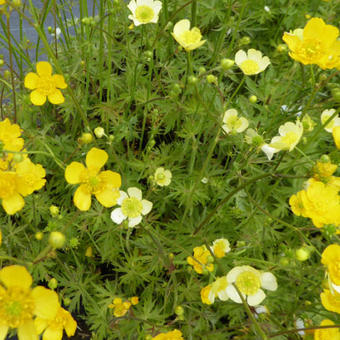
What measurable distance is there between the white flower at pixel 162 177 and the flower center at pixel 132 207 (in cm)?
16

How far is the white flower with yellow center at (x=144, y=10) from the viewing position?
1608 millimetres

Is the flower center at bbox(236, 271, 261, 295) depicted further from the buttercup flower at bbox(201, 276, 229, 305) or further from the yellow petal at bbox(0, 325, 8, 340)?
the yellow petal at bbox(0, 325, 8, 340)

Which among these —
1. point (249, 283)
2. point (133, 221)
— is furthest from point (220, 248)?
point (133, 221)


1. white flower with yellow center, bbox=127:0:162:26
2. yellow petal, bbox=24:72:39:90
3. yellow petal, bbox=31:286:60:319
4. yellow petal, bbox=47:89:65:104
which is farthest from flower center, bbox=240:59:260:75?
yellow petal, bbox=31:286:60:319

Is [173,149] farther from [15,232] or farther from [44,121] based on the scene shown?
[15,232]

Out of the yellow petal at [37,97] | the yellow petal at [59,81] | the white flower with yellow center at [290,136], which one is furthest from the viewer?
the yellow petal at [37,97]

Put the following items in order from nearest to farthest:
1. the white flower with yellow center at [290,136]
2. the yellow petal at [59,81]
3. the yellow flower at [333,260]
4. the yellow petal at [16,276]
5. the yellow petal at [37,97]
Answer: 1. the yellow petal at [16,276]
2. the yellow flower at [333,260]
3. the white flower with yellow center at [290,136]
4. the yellow petal at [59,81]
5. the yellow petal at [37,97]

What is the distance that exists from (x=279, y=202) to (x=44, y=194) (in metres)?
1.27

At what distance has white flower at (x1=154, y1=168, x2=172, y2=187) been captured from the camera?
5.33 feet

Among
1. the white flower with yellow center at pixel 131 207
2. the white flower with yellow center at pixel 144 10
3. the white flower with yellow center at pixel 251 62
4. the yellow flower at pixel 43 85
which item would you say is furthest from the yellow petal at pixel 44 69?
the white flower with yellow center at pixel 251 62

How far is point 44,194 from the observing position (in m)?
1.76

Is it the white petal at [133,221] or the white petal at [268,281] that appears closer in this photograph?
the white petal at [268,281]

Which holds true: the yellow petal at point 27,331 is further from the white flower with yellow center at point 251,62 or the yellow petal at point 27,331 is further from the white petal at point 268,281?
the white flower with yellow center at point 251,62

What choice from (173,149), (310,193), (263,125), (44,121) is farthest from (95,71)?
(310,193)
